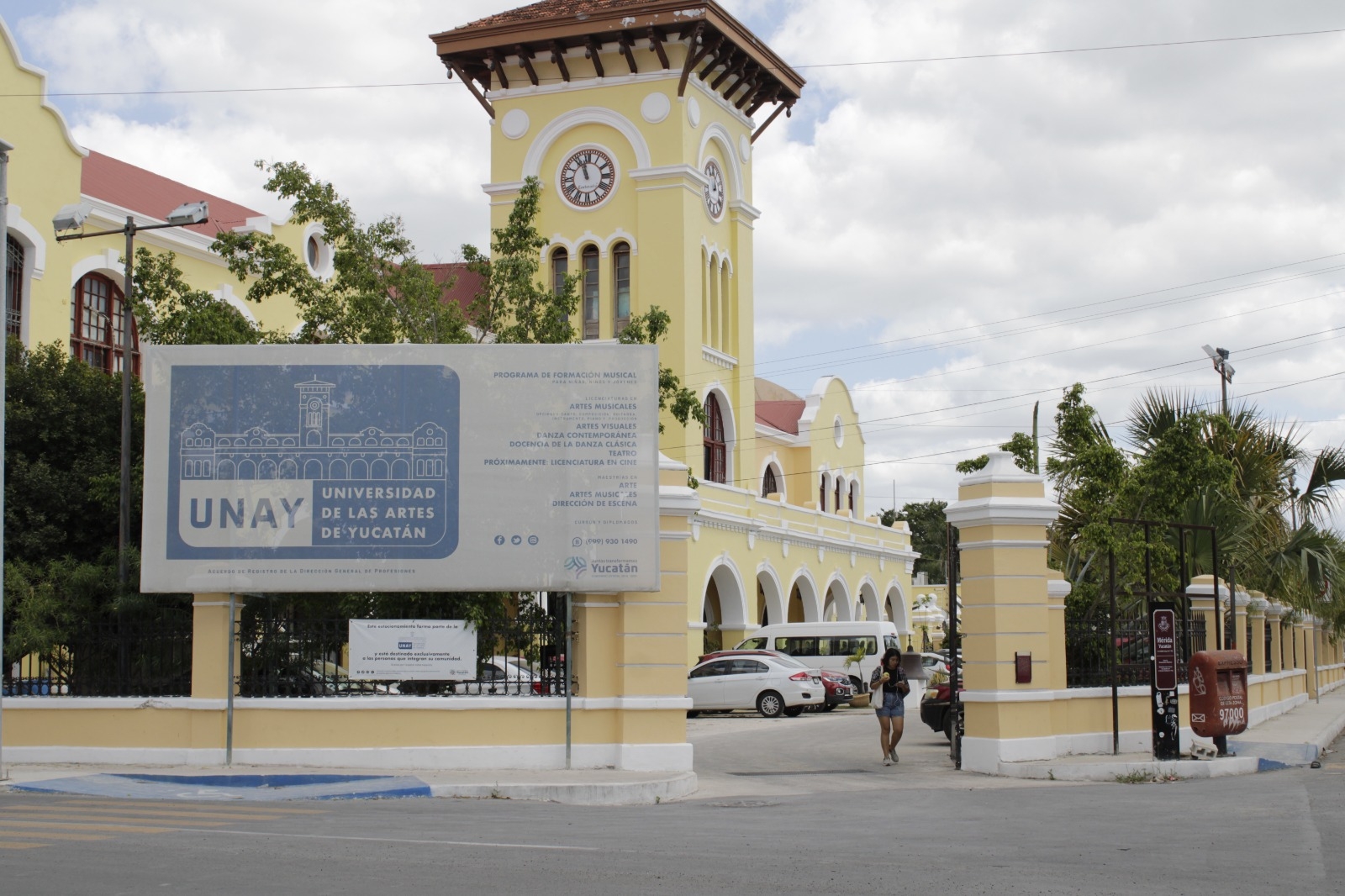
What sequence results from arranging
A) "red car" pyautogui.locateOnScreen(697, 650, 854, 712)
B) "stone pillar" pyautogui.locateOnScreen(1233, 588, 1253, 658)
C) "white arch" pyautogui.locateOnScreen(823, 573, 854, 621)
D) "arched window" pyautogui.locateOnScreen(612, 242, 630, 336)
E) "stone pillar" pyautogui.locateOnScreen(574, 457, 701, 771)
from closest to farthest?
1. "stone pillar" pyautogui.locateOnScreen(574, 457, 701, 771)
2. "stone pillar" pyautogui.locateOnScreen(1233, 588, 1253, 658)
3. "red car" pyautogui.locateOnScreen(697, 650, 854, 712)
4. "arched window" pyautogui.locateOnScreen(612, 242, 630, 336)
5. "white arch" pyautogui.locateOnScreen(823, 573, 854, 621)

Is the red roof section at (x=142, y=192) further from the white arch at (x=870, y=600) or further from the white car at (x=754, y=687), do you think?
the white arch at (x=870, y=600)

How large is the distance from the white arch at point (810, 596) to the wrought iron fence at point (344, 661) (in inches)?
1240

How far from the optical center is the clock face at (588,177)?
47.8 m

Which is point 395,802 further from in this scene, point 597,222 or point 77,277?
point 597,222

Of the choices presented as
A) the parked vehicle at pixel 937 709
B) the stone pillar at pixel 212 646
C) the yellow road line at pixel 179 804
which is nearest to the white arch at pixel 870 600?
the parked vehicle at pixel 937 709

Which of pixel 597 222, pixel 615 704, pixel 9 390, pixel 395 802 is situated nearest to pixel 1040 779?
pixel 615 704

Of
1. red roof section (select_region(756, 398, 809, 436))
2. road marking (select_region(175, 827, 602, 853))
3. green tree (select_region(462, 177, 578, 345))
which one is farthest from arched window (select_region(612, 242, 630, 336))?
road marking (select_region(175, 827, 602, 853))

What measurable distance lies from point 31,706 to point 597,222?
32503 millimetres

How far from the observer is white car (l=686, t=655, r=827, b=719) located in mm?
32375

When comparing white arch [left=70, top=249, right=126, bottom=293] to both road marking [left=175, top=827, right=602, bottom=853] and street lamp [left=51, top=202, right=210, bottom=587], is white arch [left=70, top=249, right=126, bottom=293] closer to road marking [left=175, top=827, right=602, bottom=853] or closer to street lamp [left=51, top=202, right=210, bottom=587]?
street lamp [left=51, top=202, right=210, bottom=587]

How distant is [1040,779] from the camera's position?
17125 millimetres

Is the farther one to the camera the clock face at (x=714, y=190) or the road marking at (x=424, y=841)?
the clock face at (x=714, y=190)

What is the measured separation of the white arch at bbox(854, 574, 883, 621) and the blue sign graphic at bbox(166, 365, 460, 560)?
38.6 m

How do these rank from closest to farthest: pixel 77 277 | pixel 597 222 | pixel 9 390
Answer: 1. pixel 9 390
2. pixel 77 277
3. pixel 597 222
